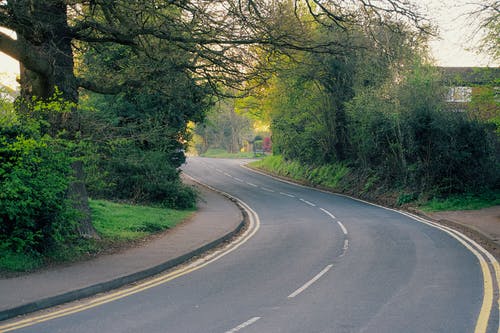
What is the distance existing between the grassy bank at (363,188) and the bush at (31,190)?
17.9 meters

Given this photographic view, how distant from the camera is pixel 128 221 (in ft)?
55.3

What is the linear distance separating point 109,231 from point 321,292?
7645 millimetres

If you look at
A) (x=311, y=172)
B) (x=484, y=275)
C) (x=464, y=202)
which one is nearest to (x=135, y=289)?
(x=484, y=275)

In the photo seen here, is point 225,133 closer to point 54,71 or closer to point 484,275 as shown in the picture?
point 54,71

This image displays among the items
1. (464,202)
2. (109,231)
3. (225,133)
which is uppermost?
(225,133)

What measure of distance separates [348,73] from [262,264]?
2386 centimetres

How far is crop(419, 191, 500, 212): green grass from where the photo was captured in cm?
2378

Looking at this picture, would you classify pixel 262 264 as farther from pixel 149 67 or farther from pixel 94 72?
pixel 94 72

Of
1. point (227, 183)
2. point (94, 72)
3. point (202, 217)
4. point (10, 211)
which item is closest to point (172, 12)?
point (94, 72)

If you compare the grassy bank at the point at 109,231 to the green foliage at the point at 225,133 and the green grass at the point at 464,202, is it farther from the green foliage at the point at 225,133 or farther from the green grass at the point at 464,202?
the green foliage at the point at 225,133

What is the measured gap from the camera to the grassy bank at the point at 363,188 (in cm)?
2436

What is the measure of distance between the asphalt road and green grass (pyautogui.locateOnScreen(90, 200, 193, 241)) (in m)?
3.17

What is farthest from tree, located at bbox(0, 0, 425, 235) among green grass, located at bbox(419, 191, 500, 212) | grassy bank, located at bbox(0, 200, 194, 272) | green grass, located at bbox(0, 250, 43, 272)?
green grass, located at bbox(419, 191, 500, 212)

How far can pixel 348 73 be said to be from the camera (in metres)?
33.8
